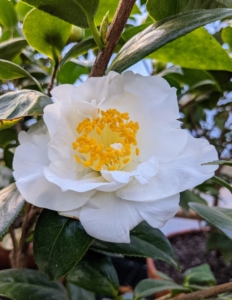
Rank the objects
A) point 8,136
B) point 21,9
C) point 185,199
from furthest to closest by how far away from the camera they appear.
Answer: point 185,199 → point 21,9 → point 8,136

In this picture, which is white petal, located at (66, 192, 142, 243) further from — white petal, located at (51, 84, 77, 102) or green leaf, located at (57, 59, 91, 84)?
green leaf, located at (57, 59, 91, 84)

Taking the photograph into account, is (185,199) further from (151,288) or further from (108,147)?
(108,147)

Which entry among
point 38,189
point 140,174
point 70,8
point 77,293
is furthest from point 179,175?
point 77,293

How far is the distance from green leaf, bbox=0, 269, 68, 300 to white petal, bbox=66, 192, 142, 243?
26cm

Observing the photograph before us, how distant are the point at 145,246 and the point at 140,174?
0.77 feet

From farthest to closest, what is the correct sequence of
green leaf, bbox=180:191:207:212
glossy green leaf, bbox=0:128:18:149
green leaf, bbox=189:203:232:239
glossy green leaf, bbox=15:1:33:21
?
1. green leaf, bbox=180:191:207:212
2. glossy green leaf, bbox=15:1:33:21
3. glossy green leaf, bbox=0:128:18:149
4. green leaf, bbox=189:203:232:239

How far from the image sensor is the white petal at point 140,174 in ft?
1.33

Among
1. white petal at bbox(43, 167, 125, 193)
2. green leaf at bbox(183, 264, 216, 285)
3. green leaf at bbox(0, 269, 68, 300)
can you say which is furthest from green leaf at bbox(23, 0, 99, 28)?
green leaf at bbox(183, 264, 216, 285)

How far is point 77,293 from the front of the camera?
2.29ft

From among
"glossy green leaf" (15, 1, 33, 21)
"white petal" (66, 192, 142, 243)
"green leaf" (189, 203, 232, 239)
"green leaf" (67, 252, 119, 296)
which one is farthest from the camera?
"glossy green leaf" (15, 1, 33, 21)

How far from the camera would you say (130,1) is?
476 millimetres

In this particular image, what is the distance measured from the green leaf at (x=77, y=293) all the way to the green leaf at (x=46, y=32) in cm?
46

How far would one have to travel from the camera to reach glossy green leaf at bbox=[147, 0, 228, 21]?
0.49 meters

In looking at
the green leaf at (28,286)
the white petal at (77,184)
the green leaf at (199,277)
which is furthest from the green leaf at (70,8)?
the green leaf at (199,277)
